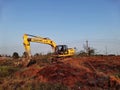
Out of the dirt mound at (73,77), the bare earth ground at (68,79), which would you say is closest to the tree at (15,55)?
the bare earth ground at (68,79)

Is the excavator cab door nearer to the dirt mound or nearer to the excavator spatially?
the excavator

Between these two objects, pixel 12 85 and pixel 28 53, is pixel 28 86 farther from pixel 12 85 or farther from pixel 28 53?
pixel 28 53

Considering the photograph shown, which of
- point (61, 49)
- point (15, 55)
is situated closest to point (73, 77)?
point (61, 49)

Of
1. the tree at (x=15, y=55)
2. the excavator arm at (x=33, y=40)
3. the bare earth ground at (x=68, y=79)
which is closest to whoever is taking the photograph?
the bare earth ground at (x=68, y=79)

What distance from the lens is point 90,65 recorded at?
28125mm

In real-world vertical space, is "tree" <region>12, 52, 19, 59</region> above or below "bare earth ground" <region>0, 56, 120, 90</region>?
above

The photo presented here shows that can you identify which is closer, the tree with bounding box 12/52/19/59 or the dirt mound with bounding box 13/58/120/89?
the dirt mound with bounding box 13/58/120/89

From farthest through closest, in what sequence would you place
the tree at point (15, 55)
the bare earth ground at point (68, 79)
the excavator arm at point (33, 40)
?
the tree at point (15, 55) < the excavator arm at point (33, 40) < the bare earth ground at point (68, 79)

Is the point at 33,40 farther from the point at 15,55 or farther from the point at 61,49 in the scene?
the point at 15,55

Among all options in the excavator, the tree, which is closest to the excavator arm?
the excavator

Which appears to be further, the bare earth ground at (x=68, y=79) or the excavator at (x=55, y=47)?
the excavator at (x=55, y=47)

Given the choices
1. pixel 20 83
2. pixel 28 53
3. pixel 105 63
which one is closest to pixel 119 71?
pixel 105 63

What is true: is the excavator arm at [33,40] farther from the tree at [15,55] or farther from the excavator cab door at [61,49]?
the tree at [15,55]

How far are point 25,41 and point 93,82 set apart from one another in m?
16.8
